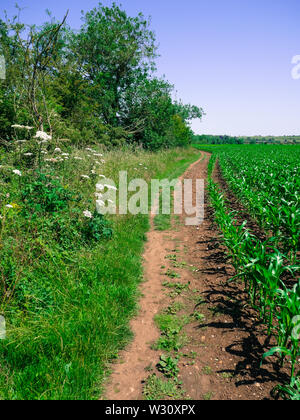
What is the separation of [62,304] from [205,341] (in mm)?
1856

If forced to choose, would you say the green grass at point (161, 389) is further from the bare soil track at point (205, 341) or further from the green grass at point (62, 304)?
the green grass at point (62, 304)

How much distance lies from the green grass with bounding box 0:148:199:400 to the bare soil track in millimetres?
216

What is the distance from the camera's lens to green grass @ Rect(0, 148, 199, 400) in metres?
2.19

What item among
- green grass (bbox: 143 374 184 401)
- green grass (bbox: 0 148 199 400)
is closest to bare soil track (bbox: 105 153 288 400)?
green grass (bbox: 143 374 184 401)

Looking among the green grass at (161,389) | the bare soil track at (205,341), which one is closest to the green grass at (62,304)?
the bare soil track at (205,341)

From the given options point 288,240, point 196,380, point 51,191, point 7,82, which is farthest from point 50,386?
point 7,82

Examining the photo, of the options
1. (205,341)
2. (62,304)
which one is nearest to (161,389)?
(205,341)

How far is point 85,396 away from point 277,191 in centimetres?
737

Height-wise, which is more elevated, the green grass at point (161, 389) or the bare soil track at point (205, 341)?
the bare soil track at point (205, 341)

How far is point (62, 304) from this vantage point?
3.07 metres

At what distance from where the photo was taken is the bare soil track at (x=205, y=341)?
2.27 metres

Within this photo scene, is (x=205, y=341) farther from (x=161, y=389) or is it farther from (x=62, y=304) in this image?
(x=62, y=304)

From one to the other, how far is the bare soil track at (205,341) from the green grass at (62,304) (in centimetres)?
22
